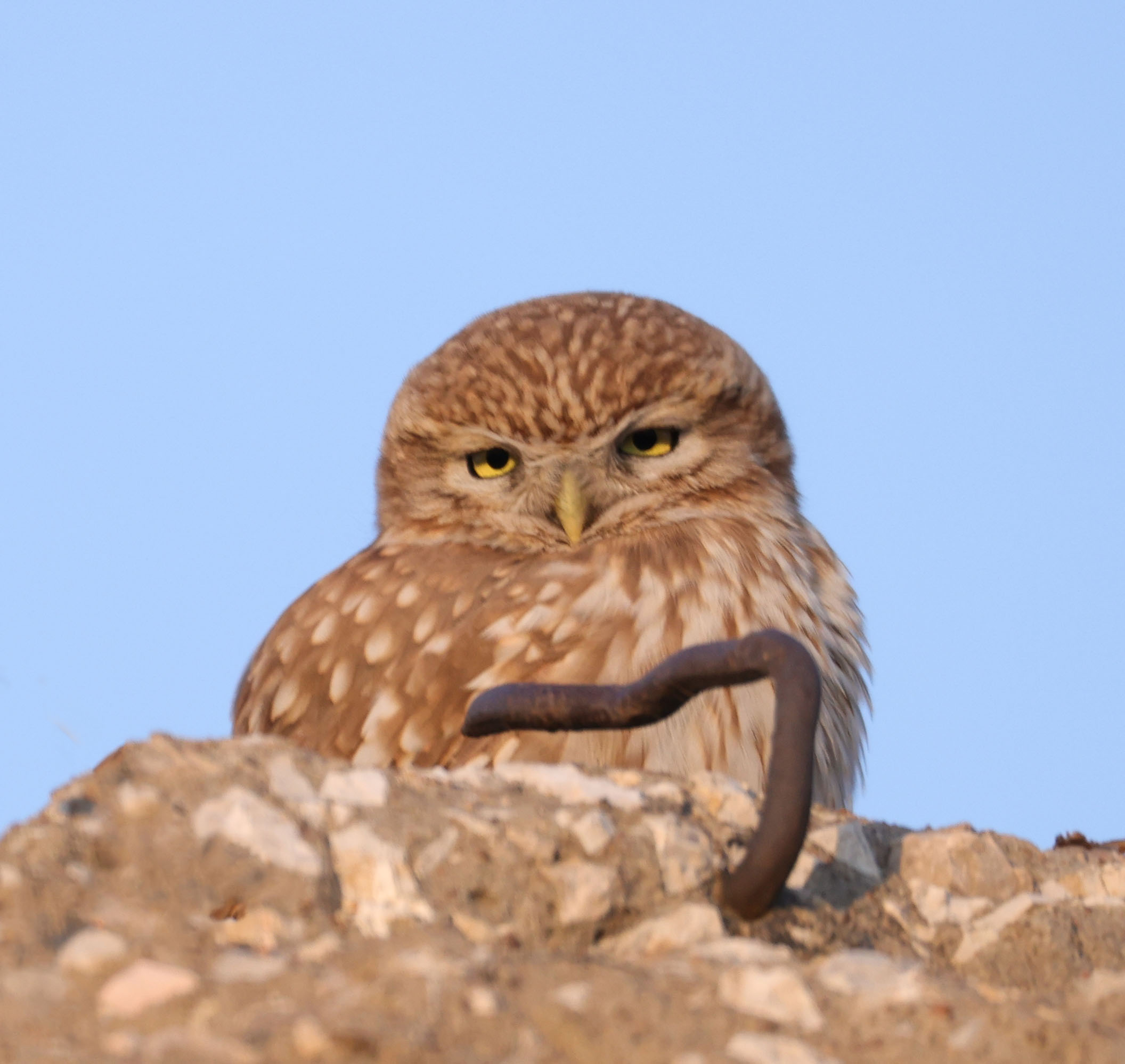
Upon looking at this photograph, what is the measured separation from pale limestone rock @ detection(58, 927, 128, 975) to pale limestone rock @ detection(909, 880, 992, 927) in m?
1.12

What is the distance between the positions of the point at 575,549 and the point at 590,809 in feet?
6.20

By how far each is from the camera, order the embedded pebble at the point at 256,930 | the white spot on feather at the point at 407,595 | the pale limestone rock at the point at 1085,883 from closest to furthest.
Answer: the embedded pebble at the point at 256,930 < the pale limestone rock at the point at 1085,883 < the white spot on feather at the point at 407,595

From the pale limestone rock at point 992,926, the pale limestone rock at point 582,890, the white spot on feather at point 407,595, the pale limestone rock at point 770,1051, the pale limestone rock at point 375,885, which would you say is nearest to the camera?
the pale limestone rock at point 770,1051

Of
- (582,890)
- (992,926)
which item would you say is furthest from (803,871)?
(582,890)

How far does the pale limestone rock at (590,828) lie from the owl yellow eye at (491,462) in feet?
7.16

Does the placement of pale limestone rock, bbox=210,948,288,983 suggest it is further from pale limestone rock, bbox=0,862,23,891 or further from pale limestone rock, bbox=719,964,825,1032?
pale limestone rock, bbox=719,964,825,1032

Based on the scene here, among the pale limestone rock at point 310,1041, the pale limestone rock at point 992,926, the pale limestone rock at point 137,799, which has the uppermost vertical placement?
the pale limestone rock at point 137,799

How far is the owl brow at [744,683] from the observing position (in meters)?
1.51

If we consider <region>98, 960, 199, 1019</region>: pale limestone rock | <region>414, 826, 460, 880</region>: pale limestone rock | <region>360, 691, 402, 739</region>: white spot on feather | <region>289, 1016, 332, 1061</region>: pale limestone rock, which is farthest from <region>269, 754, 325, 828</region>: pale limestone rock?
<region>360, 691, 402, 739</region>: white spot on feather

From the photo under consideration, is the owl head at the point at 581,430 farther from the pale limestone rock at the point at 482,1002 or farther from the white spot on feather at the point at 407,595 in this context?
the pale limestone rock at the point at 482,1002

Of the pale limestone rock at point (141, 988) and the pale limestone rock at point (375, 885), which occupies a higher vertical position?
the pale limestone rock at point (141, 988)

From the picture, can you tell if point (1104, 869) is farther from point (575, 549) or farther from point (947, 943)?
point (575, 549)

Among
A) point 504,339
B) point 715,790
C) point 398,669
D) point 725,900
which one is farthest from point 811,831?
point 504,339

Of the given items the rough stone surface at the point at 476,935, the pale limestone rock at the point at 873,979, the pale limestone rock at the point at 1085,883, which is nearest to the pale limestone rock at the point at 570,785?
the rough stone surface at the point at 476,935
